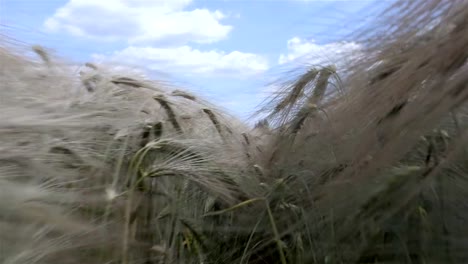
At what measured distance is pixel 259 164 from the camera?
2188mm

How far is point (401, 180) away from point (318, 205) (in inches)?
11.6

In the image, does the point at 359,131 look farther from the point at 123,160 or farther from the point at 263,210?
the point at 123,160

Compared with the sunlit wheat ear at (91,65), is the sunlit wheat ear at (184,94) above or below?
below

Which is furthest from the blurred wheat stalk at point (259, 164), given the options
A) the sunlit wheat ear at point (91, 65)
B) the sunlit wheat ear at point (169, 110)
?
the sunlit wheat ear at point (91, 65)

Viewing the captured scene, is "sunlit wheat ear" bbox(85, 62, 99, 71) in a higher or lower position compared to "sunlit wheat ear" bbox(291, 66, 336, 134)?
higher

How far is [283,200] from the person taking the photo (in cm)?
204

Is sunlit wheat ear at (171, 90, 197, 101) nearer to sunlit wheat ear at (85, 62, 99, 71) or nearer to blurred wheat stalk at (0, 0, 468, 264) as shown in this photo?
blurred wheat stalk at (0, 0, 468, 264)

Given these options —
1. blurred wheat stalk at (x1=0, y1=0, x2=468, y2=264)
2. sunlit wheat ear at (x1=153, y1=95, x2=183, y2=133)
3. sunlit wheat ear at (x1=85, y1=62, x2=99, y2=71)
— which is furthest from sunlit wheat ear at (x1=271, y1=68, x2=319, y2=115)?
sunlit wheat ear at (x1=85, y1=62, x2=99, y2=71)

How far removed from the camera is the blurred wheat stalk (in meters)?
1.53

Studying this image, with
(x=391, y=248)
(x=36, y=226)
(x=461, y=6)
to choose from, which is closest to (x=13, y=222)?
(x=36, y=226)

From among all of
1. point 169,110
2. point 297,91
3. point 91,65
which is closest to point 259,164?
point 297,91

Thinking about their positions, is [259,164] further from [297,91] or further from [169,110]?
[169,110]

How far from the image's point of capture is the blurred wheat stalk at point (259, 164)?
5.02 feet

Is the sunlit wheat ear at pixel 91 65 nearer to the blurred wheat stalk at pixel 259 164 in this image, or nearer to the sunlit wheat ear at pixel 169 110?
the blurred wheat stalk at pixel 259 164
